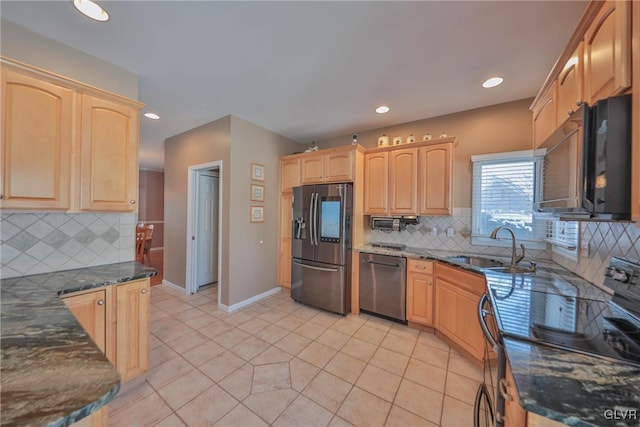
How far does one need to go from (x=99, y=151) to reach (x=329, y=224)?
234 cm

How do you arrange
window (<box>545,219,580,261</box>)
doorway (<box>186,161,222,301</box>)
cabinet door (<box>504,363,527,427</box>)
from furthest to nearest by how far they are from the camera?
doorway (<box>186,161,222,301</box>) → window (<box>545,219,580,261</box>) → cabinet door (<box>504,363,527,427</box>)

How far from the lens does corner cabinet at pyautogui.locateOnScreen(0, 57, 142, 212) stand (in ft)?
4.58

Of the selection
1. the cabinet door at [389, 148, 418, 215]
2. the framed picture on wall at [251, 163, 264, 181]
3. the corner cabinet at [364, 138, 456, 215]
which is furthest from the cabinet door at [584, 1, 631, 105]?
the framed picture on wall at [251, 163, 264, 181]

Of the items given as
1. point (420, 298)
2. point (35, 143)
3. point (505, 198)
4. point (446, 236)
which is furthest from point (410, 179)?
point (35, 143)

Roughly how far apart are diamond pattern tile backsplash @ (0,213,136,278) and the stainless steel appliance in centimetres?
278

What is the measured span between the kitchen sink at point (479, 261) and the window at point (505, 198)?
0.26 metres

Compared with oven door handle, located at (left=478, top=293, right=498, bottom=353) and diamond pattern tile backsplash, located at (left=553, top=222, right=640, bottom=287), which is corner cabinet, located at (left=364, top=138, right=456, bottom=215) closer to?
diamond pattern tile backsplash, located at (left=553, top=222, right=640, bottom=287)

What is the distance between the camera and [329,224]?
122 inches

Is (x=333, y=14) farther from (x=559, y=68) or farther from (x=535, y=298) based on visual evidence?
(x=535, y=298)

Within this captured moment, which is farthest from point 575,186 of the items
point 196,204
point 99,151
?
point 196,204

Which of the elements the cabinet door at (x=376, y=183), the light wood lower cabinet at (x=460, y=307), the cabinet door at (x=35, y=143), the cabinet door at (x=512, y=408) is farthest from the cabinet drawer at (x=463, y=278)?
the cabinet door at (x=35, y=143)

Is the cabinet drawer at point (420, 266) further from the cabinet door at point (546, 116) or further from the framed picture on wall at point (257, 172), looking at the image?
the framed picture on wall at point (257, 172)

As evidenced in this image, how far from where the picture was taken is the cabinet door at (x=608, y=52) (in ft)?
2.87

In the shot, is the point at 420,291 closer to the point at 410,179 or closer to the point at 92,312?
the point at 410,179
